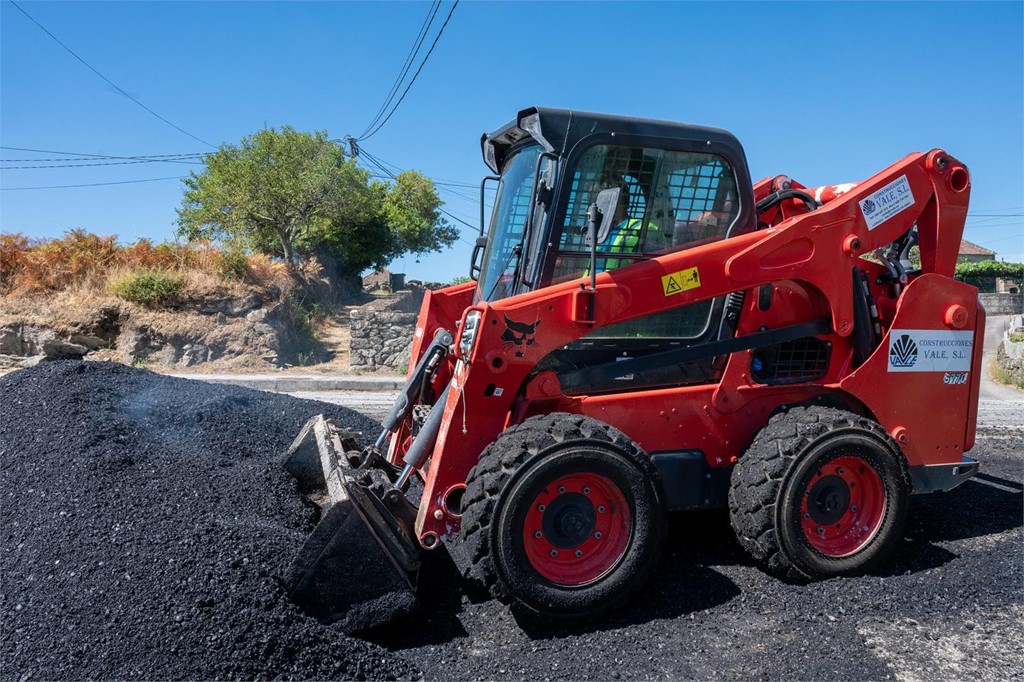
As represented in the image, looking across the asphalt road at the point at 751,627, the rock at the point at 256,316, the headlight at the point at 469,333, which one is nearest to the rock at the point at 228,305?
the rock at the point at 256,316

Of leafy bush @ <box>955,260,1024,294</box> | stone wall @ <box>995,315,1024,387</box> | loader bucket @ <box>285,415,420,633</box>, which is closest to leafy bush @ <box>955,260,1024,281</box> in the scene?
leafy bush @ <box>955,260,1024,294</box>

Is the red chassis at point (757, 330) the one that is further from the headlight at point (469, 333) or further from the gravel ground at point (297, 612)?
the gravel ground at point (297, 612)

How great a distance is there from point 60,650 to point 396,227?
96.7ft

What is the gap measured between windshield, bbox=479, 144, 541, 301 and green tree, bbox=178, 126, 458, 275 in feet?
67.9

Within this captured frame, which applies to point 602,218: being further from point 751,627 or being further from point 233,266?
point 233,266

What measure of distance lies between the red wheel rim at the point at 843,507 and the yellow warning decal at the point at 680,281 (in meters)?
1.14

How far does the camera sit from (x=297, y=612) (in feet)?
10.5

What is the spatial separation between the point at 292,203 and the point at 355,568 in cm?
2429

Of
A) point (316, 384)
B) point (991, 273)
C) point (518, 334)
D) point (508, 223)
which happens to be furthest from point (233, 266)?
point (991, 273)

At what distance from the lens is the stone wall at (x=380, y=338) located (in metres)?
18.2

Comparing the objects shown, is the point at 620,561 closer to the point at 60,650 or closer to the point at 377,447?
the point at 377,447

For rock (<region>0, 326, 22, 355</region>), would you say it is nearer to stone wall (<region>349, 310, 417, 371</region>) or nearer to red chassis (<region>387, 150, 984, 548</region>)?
stone wall (<region>349, 310, 417, 371</region>)

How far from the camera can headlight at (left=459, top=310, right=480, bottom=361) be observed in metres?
3.65

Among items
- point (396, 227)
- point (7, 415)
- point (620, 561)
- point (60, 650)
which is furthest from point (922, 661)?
point (396, 227)
